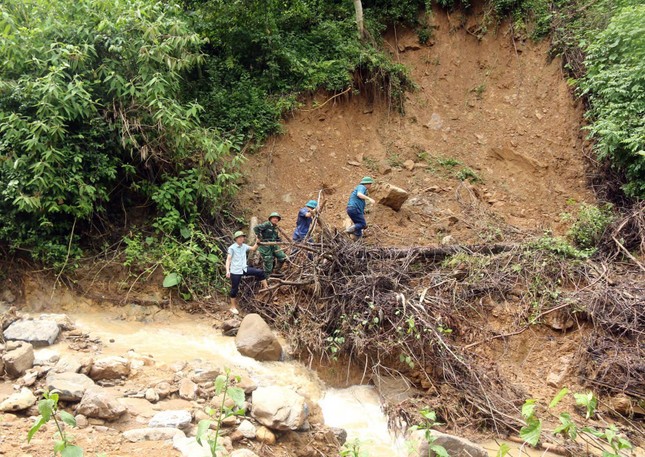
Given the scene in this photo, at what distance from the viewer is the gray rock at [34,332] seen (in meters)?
5.54

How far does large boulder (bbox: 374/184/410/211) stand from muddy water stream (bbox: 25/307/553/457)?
358 centimetres

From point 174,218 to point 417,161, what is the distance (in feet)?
16.5

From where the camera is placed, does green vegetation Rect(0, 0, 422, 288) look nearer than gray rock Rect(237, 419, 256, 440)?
No

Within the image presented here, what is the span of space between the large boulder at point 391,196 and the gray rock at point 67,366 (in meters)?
5.42

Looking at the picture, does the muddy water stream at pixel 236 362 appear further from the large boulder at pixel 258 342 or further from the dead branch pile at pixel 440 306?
the dead branch pile at pixel 440 306

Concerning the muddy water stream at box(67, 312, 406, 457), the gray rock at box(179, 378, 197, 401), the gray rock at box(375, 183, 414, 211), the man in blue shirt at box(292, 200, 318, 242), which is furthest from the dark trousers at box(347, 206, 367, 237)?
Result: the gray rock at box(179, 378, 197, 401)

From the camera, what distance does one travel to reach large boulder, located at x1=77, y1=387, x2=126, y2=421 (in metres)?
4.09

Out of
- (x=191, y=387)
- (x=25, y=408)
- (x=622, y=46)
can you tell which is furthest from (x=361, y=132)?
(x=25, y=408)

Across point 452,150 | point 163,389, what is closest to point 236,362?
point 163,389

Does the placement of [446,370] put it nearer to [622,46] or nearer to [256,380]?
[256,380]

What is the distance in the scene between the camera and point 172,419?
4.24m

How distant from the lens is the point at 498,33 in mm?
11328

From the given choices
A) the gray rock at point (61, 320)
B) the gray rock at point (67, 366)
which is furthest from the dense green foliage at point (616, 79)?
the gray rock at point (61, 320)

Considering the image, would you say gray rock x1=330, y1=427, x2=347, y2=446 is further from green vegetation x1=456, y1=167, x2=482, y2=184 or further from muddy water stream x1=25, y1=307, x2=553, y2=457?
green vegetation x1=456, y1=167, x2=482, y2=184
